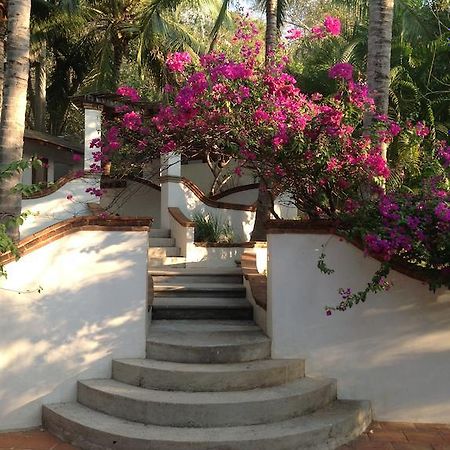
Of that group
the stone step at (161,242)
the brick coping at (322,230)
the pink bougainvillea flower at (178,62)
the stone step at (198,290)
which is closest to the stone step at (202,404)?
the brick coping at (322,230)

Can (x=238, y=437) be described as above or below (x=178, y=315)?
below

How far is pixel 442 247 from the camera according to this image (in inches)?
168

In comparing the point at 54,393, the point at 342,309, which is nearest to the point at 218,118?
the point at 342,309

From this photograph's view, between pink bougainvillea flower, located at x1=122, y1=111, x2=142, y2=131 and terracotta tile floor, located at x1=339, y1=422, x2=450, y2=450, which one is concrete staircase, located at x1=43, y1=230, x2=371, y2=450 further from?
pink bougainvillea flower, located at x1=122, y1=111, x2=142, y2=131

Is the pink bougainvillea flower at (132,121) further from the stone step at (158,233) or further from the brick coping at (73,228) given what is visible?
the stone step at (158,233)

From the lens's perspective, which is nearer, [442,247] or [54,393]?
[442,247]

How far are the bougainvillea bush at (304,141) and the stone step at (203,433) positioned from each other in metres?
1.04

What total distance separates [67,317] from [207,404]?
5.24 ft

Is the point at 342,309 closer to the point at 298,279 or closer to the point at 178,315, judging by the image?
the point at 298,279

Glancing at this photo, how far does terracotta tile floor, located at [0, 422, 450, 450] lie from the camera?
4.29m

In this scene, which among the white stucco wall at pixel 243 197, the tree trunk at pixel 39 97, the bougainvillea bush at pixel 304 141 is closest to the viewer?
the bougainvillea bush at pixel 304 141

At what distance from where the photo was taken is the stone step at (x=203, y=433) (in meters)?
3.95

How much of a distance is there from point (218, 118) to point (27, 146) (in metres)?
10.8

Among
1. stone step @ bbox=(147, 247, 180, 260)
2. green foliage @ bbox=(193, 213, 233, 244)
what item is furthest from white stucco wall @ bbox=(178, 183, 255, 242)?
stone step @ bbox=(147, 247, 180, 260)
